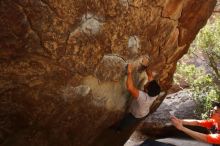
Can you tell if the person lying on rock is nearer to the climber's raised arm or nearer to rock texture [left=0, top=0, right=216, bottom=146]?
the climber's raised arm

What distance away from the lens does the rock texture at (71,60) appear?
487cm

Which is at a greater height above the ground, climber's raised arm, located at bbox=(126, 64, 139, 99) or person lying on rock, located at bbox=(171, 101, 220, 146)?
climber's raised arm, located at bbox=(126, 64, 139, 99)

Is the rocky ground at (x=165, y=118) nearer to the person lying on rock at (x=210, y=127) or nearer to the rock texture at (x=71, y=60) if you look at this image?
the rock texture at (x=71, y=60)

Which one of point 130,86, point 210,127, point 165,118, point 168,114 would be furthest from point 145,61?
point 168,114

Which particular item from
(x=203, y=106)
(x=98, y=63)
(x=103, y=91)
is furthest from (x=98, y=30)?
(x=203, y=106)

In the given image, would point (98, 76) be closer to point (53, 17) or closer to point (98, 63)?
point (98, 63)

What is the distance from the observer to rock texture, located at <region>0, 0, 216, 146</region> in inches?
192

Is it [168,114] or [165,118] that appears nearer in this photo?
[165,118]

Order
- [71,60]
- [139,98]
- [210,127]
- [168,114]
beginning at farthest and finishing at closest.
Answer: [168,114] → [139,98] → [210,127] → [71,60]

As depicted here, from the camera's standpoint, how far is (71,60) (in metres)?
5.46

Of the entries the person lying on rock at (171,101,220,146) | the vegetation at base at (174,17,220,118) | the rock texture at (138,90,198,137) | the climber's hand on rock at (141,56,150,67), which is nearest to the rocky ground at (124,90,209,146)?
the rock texture at (138,90,198,137)

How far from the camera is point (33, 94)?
5.39 metres

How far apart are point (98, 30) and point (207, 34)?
5219mm

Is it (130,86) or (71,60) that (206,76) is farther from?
(71,60)
